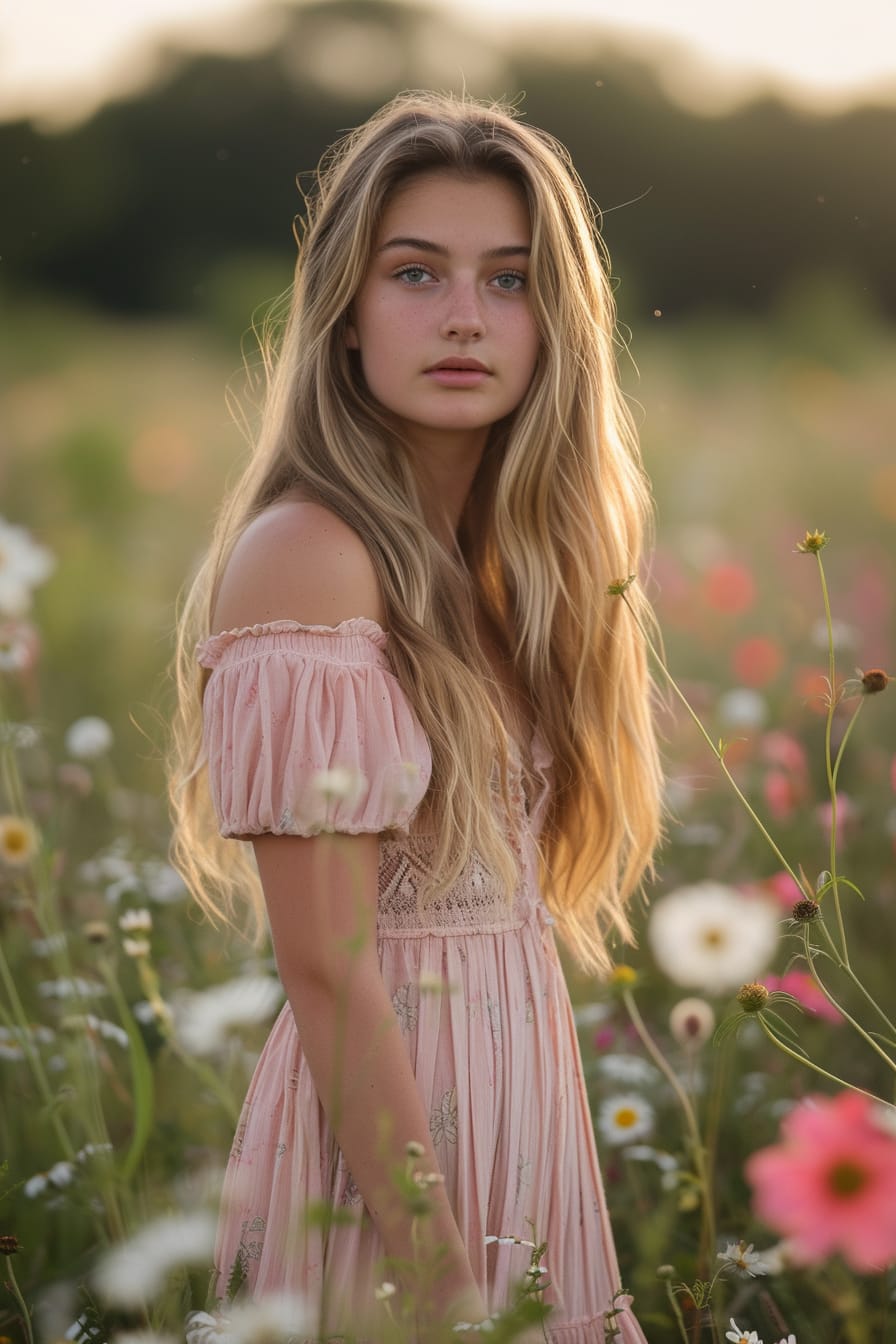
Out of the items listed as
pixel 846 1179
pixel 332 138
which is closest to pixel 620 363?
pixel 332 138

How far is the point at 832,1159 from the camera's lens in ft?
1.78

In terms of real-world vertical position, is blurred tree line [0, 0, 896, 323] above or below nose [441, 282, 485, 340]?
above

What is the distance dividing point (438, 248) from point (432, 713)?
1.57ft

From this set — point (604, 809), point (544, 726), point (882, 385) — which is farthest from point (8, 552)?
point (882, 385)

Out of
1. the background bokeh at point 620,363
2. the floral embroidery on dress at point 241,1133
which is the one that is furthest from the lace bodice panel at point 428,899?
the background bokeh at point 620,363

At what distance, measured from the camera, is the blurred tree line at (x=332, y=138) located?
29.2ft

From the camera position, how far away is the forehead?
1455 millimetres

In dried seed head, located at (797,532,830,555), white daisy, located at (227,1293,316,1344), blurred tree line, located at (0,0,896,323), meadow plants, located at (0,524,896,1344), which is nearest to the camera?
white daisy, located at (227,1293,316,1344)

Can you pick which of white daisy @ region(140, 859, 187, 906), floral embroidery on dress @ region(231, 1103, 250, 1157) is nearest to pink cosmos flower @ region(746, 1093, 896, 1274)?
floral embroidery on dress @ region(231, 1103, 250, 1157)

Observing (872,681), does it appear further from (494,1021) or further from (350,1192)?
(350,1192)

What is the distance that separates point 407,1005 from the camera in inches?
51.8

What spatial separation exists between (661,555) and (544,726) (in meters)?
2.38

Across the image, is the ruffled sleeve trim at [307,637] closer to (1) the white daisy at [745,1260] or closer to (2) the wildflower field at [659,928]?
(2) the wildflower field at [659,928]

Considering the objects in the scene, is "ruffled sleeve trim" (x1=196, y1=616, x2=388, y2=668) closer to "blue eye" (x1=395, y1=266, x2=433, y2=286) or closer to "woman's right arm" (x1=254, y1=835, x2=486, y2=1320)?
"woman's right arm" (x1=254, y1=835, x2=486, y2=1320)
